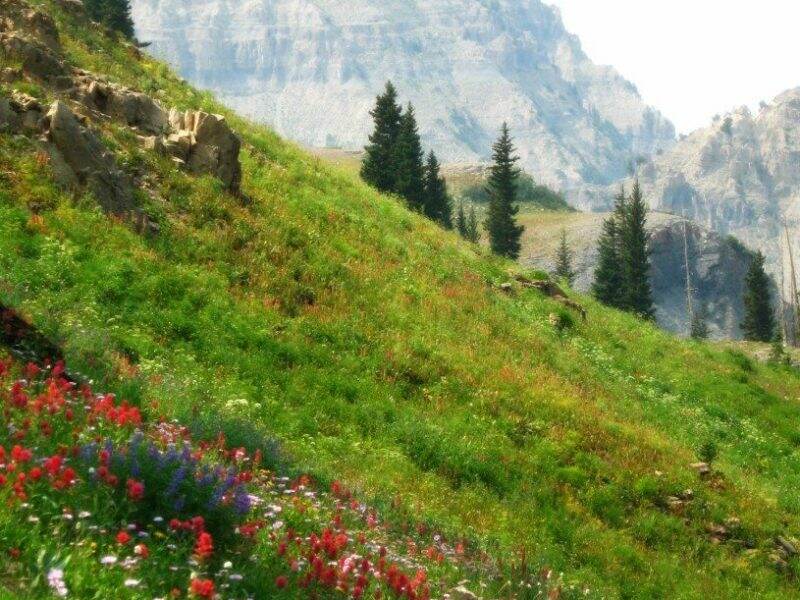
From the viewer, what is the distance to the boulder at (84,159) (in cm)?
1617

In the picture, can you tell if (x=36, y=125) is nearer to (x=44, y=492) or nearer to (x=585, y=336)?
(x=44, y=492)

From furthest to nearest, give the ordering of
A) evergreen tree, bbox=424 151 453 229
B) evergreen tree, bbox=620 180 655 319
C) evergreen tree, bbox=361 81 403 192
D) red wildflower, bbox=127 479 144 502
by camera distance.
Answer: evergreen tree, bbox=620 180 655 319, evergreen tree, bbox=424 151 453 229, evergreen tree, bbox=361 81 403 192, red wildflower, bbox=127 479 144 502

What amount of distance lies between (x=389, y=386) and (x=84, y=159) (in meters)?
7.86

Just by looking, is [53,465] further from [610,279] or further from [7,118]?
[610,279]

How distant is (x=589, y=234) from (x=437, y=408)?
146064 mm

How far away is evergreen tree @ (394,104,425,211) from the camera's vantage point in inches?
2398

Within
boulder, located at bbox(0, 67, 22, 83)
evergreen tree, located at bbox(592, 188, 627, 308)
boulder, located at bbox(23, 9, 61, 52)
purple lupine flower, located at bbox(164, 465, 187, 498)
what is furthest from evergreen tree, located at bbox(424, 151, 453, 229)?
purple lupine flower, located at bbox(164, 465, 187, 498)

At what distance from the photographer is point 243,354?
1384 cm

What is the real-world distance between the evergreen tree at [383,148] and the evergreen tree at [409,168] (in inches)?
21.2

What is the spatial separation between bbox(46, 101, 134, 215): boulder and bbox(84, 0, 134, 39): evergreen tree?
28769 mm

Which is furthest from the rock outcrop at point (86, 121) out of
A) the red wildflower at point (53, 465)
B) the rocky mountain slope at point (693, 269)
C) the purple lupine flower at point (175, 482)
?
the rocky mountain slope at point (693, 269)

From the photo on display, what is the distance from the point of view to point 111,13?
43938 millimetres

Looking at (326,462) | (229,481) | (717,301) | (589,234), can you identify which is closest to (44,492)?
(229,481)

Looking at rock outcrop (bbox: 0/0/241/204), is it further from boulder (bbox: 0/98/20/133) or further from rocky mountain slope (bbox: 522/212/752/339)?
rocky mountain slope (bbox: 522/212/752/339)
